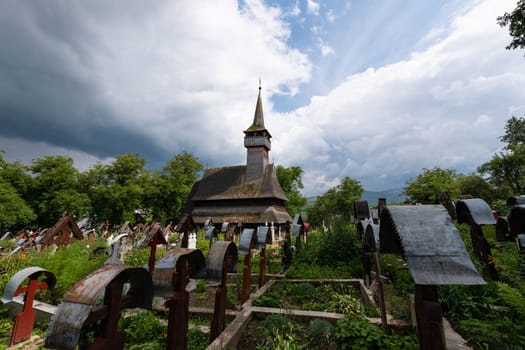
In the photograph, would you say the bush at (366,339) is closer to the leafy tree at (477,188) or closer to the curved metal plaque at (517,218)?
the curved metal plaque at (517,218)

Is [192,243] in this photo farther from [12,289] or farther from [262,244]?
[12,289]

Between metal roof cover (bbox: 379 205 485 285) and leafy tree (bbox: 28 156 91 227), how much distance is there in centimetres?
3574

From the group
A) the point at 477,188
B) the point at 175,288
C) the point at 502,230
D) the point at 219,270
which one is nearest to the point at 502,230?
the point at 502,230

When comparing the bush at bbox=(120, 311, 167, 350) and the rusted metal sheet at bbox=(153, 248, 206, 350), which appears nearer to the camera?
the rusted metal sheet at bbox=(153, 248, 206, 350)

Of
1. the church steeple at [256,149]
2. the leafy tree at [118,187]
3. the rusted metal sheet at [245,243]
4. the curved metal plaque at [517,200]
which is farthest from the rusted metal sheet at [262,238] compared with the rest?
the leafy tree at [118,187]

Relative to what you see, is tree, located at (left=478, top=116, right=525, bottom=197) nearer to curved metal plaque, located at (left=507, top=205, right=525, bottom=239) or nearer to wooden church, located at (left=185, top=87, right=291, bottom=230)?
wooden church, located at (left=185, top=87, right=291, bottom=230)

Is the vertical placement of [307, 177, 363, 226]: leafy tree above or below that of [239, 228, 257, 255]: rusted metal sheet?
above

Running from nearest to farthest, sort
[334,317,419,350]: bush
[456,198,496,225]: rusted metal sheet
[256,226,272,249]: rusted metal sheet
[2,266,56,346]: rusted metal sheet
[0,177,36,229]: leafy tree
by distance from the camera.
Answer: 1. [334,317,419,350]: bush
2. [456,198,496,225]: rusted metal sheet
3. [2,266,56,346]: rusted metal sheet
4. [256,226,272,249]: rusted metal sheet
5. [0,177,36,229]: leafy tree

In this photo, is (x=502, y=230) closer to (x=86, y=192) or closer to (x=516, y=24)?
(x=516, y=24)

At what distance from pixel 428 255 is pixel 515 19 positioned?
51.2 feet

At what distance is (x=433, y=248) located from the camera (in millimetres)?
1606

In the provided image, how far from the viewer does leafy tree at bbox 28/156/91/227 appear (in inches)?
1145

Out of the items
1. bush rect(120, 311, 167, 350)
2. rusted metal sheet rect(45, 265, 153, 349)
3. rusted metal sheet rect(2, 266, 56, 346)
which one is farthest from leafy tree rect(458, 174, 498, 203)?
rusted metal sheet rect(2, 266, 56, 346)

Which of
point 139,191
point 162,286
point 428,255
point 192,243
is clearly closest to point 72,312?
point 162,286
